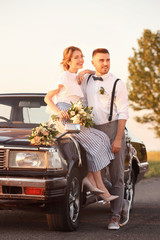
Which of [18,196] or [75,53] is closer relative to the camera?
[18,196]

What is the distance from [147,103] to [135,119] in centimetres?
223

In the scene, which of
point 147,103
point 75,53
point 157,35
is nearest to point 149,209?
point 75,53

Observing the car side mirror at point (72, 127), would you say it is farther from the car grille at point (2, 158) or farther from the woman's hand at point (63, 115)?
the car grille at point (2, 158)

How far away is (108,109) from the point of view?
6.75 meters

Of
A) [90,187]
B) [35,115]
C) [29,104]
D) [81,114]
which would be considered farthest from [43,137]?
[29,104]

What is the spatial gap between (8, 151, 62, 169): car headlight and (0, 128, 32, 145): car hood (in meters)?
0.14

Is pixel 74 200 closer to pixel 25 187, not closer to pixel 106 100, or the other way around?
pixel 25 187

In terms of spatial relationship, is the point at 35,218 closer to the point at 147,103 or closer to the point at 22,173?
the point at 22,173

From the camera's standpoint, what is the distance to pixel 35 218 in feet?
25.2

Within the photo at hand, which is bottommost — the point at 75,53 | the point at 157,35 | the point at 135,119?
the point at 135,119

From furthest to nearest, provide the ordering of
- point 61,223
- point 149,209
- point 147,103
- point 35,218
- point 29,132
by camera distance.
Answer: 1. point 147,103
2. point 149,209
3. point 35,218
4. point 29,132
5. point 61,223

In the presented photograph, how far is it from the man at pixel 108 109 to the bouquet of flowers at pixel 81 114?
378mm

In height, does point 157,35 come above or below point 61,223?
above

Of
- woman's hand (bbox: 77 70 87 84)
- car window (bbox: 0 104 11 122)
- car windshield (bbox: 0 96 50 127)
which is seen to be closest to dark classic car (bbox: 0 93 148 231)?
car windshield (bbox: 0 96 50 127)
